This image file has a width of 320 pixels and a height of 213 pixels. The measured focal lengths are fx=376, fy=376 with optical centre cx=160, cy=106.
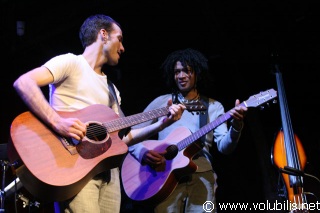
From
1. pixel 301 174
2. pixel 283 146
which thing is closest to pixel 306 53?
pixel 283 146

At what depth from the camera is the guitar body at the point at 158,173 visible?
3871mm

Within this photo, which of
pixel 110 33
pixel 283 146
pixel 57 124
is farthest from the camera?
pixel 283 146

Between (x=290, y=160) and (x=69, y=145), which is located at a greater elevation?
(x=69, y=145)

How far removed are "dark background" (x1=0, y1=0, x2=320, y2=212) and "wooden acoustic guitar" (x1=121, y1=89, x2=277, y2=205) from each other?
2359mm

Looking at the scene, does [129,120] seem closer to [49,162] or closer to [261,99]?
[49,162]

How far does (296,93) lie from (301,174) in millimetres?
3483

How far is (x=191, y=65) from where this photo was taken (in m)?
4.76

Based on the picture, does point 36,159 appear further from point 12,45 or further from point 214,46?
point 214,46

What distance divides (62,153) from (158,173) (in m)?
1.66

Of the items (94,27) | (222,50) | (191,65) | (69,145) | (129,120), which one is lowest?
(69,145)

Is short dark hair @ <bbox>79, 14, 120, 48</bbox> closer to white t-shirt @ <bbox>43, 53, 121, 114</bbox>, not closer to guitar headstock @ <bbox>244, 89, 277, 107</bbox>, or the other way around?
white t-shirt @ <bbox>43, 53, 121, 114</bbox>

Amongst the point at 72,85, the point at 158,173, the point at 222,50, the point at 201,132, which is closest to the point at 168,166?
the point at 158,173

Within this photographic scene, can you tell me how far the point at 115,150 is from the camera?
2787 millimetres


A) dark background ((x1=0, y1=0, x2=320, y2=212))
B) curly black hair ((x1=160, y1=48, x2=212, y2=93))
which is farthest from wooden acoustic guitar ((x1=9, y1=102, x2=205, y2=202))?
dark background ((x1=0, y1=0, x2=320, y2=212))
